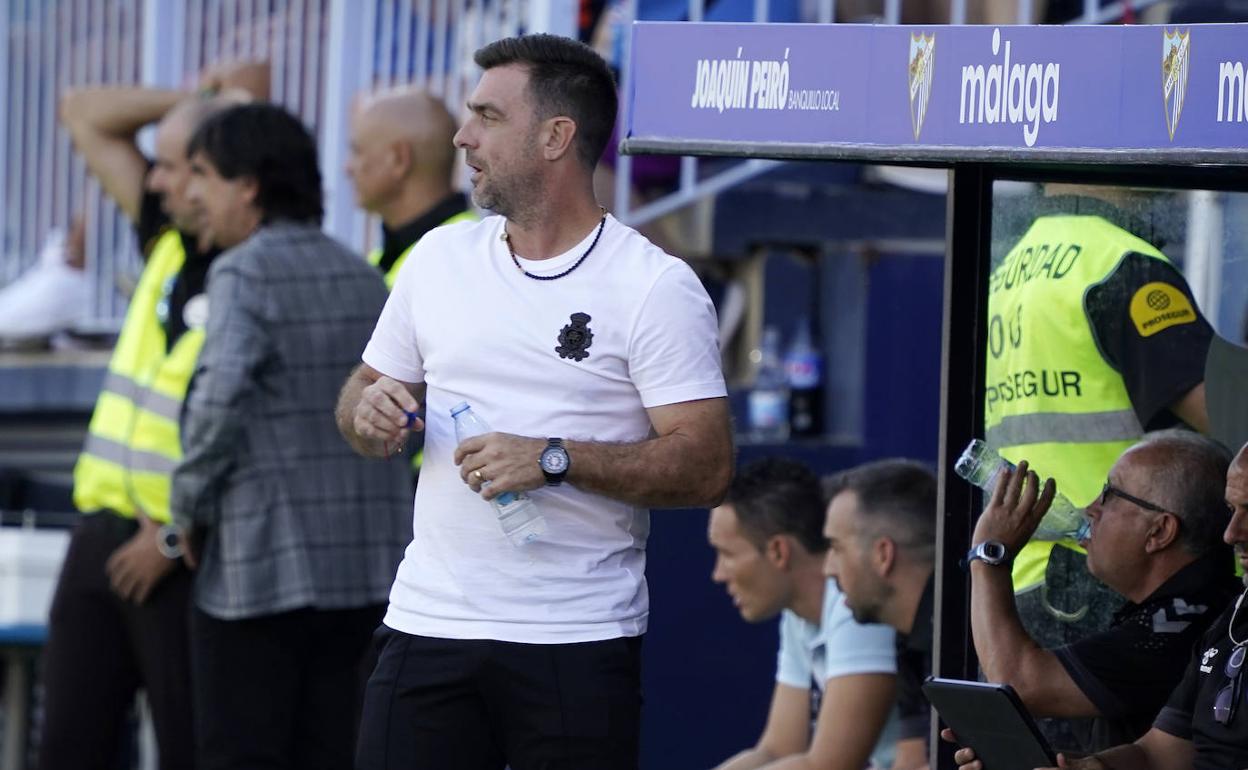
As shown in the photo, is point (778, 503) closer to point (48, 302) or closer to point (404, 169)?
point (404, 169)

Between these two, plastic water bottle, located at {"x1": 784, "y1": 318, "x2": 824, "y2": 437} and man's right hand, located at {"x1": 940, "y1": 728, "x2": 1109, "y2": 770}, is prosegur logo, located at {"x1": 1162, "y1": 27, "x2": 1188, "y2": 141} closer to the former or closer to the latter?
man's right hand, located at {"x1": 940, "y1": 728, "x2": 1109, "y2": 770}

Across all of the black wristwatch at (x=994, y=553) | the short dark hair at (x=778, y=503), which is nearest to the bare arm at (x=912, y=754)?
the short dark hair at (x=778, y=503)

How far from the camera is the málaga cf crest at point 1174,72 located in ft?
10.1

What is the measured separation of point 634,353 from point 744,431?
3.96 meters

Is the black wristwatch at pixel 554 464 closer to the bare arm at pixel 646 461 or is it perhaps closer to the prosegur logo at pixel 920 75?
the bare arm at pixel 646 461

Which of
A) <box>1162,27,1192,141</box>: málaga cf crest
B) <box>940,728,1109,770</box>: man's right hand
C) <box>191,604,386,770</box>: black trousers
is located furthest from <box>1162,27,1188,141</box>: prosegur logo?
<box>191,604,386,770</box>: black trousers

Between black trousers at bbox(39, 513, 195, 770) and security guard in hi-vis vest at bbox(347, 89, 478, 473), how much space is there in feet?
3.45

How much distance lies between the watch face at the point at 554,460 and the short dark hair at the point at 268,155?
225 centimetres

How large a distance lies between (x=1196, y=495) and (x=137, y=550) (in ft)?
9.37

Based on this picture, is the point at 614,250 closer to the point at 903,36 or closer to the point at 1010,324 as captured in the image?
the point at 903,36

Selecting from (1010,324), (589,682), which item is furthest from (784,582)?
(589,682)

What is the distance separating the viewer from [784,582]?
5.18 metres

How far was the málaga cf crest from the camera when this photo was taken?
10.1 ft

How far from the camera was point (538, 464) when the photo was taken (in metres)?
3.44
